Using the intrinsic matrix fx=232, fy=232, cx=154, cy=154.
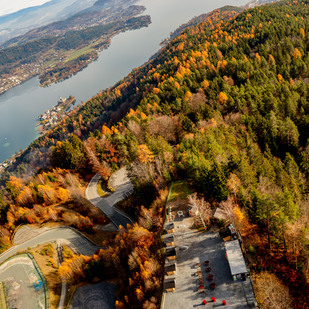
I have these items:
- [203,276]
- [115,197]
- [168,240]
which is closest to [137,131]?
[115,197]

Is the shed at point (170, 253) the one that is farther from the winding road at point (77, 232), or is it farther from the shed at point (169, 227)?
the winding road at point (77, 232)

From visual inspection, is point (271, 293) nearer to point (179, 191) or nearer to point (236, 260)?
point (236, 260)

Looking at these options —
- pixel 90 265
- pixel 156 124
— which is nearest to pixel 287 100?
pixel 156 124

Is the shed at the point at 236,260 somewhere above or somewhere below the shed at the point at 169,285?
above

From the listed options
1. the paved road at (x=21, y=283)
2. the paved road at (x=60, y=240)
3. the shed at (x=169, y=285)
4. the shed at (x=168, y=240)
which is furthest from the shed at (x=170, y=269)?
the paved road at (x=21, y=283)

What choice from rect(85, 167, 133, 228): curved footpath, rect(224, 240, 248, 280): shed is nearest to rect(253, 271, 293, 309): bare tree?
rect(224, 240, 248, 280): shed
